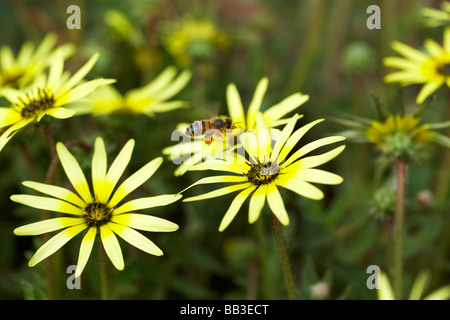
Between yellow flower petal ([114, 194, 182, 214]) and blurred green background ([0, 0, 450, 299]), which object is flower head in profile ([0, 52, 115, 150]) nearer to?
blurred green background ([0, 0, 450, 299])

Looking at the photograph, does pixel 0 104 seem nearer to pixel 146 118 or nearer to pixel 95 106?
pixel 95 106

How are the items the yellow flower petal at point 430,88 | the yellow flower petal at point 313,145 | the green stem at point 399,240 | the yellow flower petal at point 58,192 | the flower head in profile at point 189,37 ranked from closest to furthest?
the yellow flower petal at point 313,145, the yellow flower petal at point 58,192, the green stem at point 399,240, the yellow flower petal at point 430,88, the flower head in profile at point 189,37

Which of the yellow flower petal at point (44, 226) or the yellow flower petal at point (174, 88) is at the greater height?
the yellow flower petal at point (174, 88)

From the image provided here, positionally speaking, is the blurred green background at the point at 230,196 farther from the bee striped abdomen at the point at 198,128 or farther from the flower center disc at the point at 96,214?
the flower center disc at the point at 96,214

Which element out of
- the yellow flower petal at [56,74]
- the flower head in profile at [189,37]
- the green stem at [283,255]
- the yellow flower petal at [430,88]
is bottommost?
the green stem at [283,255]

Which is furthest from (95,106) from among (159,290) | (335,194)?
(335,194)

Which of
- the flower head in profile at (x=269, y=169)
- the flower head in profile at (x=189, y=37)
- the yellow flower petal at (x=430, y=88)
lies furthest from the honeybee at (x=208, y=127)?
the flower head in profile at (x=189, y=37)

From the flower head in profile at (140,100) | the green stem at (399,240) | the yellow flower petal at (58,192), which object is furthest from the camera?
the flower head in profile at (140,100)

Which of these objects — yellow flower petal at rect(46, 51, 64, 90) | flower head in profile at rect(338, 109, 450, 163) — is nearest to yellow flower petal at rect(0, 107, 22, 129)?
yellow flower petal at rect(46, 51, 64, 90)
